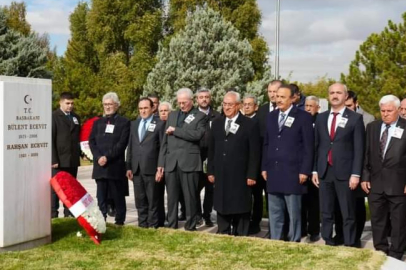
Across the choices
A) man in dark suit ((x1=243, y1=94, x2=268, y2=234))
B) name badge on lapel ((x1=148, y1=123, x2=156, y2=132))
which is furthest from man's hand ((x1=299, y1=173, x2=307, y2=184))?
name badge on lapel ((x1=148, y1=123, x2=156, y2=132))

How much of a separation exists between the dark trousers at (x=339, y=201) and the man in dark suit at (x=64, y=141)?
4.12 meters

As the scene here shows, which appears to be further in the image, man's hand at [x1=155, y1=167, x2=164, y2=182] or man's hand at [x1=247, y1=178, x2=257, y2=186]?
man's hand at [x1=155, y1=167, x2=164, y2=182]

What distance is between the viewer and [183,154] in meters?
8.21

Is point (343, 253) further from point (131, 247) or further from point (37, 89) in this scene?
point (37, 89)

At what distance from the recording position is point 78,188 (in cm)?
678

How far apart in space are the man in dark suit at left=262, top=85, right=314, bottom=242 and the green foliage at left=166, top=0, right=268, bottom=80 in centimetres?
3047

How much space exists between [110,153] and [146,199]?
2.80ft

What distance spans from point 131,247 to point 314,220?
9.24 ft

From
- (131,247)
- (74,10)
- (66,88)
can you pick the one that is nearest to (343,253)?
(131,247)

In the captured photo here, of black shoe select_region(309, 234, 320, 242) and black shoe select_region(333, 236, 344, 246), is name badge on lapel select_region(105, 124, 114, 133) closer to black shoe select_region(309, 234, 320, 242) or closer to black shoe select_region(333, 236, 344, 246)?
black shoe select_region(309, 234, 320, 242)

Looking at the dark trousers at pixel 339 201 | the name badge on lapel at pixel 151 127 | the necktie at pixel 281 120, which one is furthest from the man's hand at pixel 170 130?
the dark trousers at pixel 339 201

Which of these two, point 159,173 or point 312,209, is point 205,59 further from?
point 312,209

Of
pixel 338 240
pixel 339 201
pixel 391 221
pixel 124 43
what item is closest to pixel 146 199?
pixel 338 240

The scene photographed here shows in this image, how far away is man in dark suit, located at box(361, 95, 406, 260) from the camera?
679 centimetres
